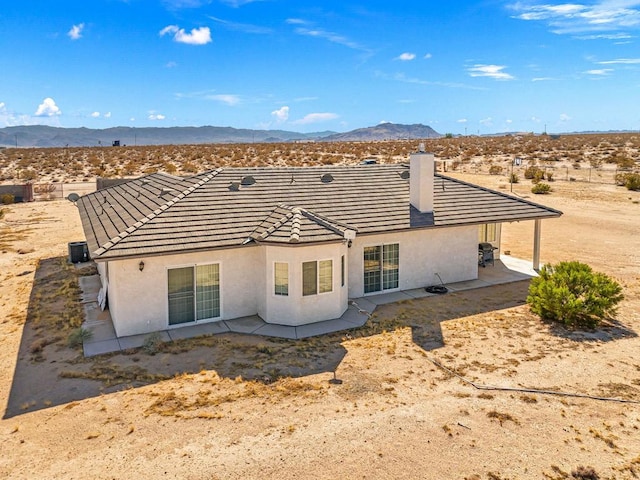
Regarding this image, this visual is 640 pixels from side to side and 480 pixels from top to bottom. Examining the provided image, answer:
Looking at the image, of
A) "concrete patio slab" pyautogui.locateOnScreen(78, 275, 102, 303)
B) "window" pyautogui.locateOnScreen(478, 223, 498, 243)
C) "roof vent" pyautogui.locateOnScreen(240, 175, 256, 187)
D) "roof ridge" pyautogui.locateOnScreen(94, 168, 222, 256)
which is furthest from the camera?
"window" pyautogui.locateOnScreen(478, 223, 498, 243)

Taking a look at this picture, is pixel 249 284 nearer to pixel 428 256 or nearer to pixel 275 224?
pixel 275 224

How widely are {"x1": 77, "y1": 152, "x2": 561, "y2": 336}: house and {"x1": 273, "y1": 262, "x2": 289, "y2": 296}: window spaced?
30 millimetres

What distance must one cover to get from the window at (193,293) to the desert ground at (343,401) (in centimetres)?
128

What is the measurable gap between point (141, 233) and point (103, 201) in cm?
909

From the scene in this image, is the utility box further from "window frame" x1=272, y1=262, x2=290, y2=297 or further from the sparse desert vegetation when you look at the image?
the sparse desert vegetation

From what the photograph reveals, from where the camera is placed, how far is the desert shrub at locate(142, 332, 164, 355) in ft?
40.7

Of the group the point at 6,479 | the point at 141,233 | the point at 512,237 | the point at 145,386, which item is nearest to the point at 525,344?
the point at 145,386

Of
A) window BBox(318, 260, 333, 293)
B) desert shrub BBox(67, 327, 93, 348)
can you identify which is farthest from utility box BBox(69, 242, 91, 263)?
window BBox(318, 260, 333, 293)

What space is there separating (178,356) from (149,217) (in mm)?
4606

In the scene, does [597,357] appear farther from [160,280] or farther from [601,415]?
[160,280]

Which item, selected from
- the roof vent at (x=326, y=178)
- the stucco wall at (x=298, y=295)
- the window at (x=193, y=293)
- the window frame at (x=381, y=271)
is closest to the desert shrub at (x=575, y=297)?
the window frame at (x=381, y=271)

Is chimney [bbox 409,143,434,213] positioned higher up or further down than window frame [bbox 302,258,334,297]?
higher up

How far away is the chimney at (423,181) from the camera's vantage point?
59.1 ft

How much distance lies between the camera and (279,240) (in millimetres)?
13633
